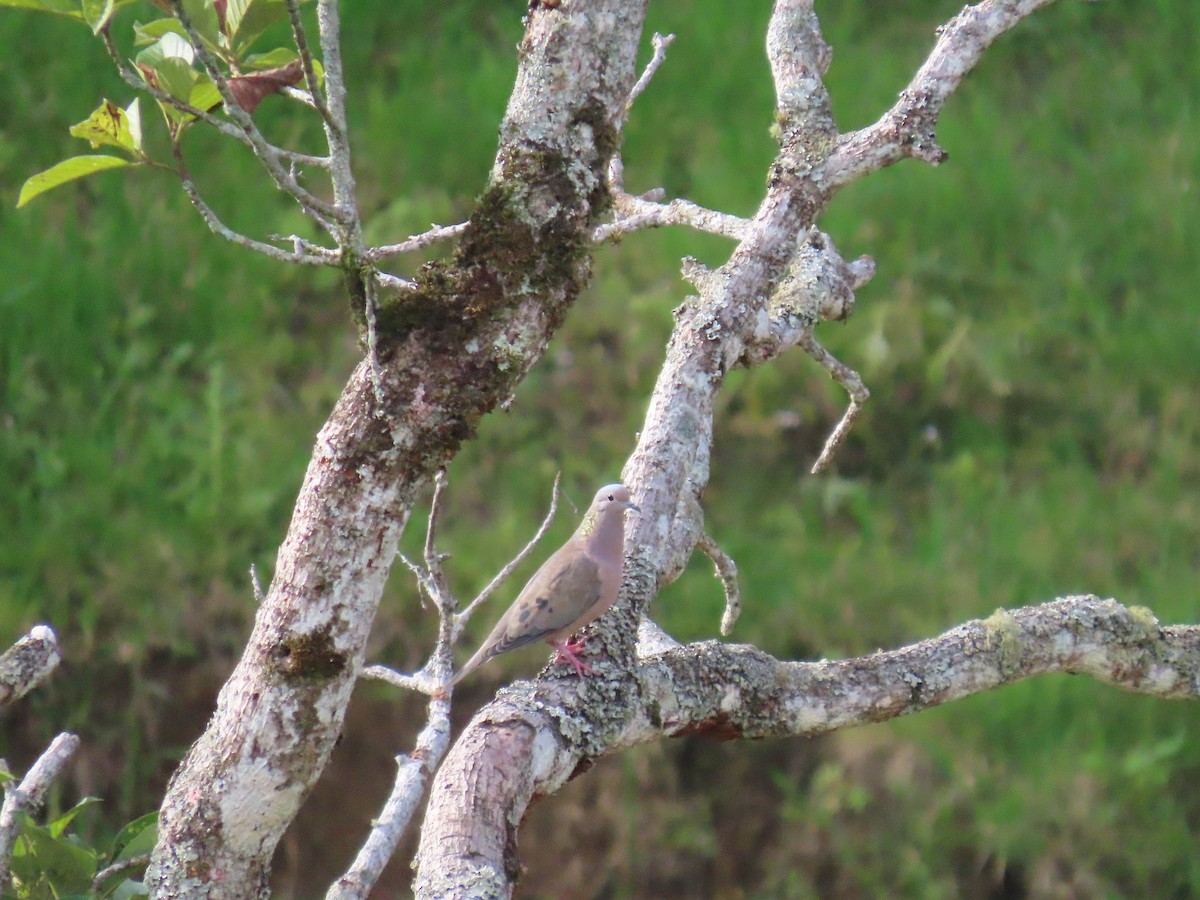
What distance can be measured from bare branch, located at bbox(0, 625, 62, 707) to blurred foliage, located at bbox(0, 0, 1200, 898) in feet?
10.5

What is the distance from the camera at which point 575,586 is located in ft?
9.19

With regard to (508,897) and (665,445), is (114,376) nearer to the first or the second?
(665,445)

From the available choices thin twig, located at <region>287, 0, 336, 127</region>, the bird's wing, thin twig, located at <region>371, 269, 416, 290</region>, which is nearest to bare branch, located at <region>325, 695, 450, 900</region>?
the bird's wing

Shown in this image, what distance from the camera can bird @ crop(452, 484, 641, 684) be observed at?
8.34 feet

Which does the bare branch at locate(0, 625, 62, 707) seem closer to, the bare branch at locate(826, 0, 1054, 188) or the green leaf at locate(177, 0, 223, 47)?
the green leaf at locate(177, 0, 223, 47)

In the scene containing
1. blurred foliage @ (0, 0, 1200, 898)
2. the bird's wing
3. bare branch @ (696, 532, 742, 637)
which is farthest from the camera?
blurred foliage @ (0, 0, 1200, 898)

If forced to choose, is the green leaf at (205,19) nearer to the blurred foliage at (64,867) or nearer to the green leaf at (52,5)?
the green leaf at (52,5)

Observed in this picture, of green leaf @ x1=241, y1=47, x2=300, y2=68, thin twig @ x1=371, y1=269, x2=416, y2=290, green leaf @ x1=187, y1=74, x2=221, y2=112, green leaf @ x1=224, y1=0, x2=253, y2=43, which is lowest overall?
thin twig @ x1=371, y1=269, x2=416, y2=290

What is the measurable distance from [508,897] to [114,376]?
15.8ft

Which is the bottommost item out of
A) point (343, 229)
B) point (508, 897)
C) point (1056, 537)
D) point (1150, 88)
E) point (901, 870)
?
point (508, 897)

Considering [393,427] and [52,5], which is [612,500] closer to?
[393,427]

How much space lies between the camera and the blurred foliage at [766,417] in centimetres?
513

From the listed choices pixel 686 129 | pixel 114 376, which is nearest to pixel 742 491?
pixel 686 129

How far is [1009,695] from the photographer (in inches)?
203
